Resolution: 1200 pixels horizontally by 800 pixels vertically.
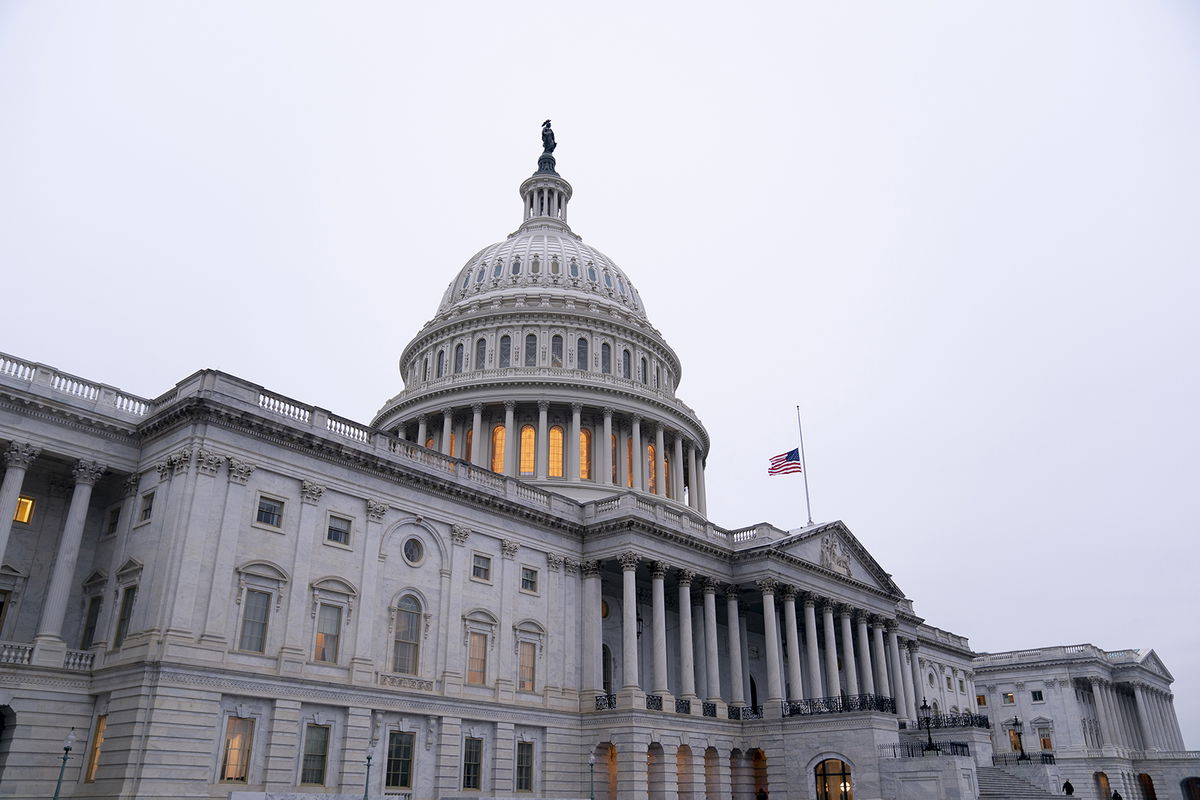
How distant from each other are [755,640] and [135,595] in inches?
1555

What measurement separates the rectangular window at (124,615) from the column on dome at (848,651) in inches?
1621

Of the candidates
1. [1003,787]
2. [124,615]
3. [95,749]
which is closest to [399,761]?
[95,749]

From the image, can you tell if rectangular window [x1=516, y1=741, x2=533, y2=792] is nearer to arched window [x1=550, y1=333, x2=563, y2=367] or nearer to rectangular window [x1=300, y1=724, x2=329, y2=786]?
rectangular window [x1=300, y1=724, x2=329, y2=786]

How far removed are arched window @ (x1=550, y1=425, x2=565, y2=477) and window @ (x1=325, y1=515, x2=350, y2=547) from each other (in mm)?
26113

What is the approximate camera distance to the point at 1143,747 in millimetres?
104000

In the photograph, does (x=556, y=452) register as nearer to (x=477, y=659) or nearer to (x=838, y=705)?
(x=477, y=659)

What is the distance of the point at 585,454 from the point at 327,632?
31.1 m

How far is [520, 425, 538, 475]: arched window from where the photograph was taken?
64250mm

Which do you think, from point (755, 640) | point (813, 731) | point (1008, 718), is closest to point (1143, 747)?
point (1008, 718)

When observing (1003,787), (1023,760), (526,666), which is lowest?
(1003,787)

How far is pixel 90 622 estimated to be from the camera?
35.8 m

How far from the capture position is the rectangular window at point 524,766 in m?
43.2

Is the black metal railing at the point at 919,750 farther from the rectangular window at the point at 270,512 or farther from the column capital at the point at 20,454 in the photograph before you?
the column capital at the point at 20,454

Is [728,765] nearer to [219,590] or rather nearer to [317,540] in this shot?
[317,540]
